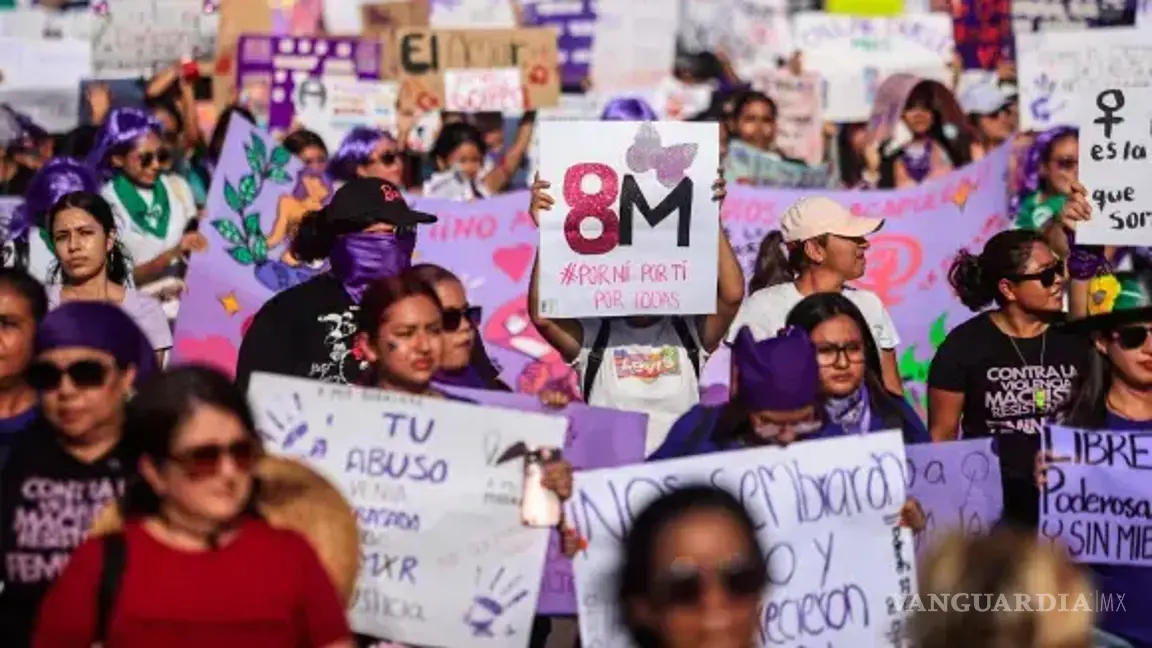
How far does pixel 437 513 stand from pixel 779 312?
6.27 ft

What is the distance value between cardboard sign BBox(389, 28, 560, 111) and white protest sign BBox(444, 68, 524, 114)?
16cm

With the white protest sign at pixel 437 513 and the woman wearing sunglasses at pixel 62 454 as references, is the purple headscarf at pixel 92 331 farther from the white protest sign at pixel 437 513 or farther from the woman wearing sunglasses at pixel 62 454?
the white protest sign at pixel 437 513

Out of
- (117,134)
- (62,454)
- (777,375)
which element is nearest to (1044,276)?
(777,375)

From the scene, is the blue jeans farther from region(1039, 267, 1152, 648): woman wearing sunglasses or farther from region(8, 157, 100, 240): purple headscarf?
region(8, 157, 100, 240): purple headscarf

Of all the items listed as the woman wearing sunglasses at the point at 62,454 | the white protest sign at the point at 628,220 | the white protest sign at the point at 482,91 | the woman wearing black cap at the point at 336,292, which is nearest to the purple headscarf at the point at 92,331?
the woman wearing sunglasses at the point at 62,454

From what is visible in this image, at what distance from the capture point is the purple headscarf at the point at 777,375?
18.4ft

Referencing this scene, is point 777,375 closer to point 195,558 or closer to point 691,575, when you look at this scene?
point 691,575

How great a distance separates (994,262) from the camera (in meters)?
6.95

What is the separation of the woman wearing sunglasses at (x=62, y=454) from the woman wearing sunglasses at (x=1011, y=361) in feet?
9.02

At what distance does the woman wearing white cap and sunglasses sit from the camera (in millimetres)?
7168

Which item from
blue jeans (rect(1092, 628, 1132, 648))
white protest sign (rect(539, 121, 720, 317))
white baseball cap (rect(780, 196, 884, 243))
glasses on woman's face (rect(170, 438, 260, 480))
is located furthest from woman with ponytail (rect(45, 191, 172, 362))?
blue jeans (rect(1092, 628, 1132, 648))

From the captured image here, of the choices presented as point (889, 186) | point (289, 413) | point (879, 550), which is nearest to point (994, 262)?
point (879, 550)

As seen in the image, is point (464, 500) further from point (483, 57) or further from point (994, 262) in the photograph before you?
point (483, 57)

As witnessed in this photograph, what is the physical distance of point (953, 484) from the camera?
6.11 meters
